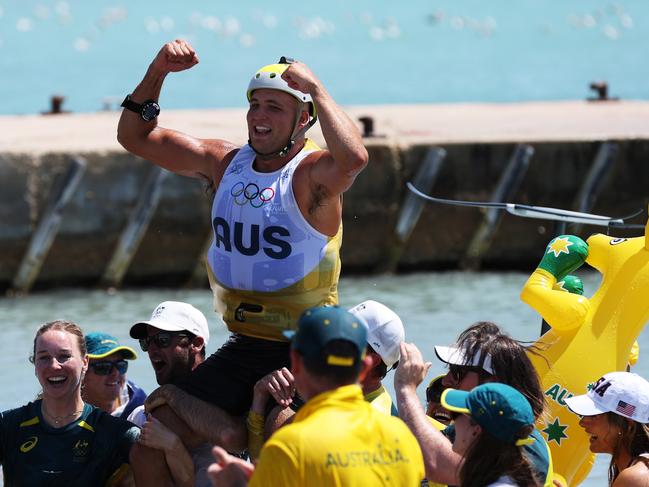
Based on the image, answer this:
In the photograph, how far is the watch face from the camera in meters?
6.52

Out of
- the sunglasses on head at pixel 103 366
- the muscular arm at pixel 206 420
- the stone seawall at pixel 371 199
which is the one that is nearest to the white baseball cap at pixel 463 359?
the muscular arm at pixel 206 420

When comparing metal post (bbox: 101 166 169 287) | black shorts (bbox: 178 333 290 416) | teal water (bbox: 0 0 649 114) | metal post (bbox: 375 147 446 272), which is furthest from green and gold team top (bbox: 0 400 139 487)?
teal water (bbox: 0 0 649 114)

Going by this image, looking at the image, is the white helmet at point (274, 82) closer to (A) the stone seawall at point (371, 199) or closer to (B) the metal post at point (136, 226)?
(A) the stone seawall at point (371, 199)

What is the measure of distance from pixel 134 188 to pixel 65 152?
837 millimetres

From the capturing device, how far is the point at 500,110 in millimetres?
20750

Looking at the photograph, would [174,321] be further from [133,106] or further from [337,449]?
[337,449]

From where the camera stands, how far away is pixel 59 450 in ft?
19.6

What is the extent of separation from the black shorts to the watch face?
3.60 feet

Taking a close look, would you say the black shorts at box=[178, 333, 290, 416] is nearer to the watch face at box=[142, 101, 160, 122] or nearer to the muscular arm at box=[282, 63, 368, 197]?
the muscular arm at box=[282, 63, 368, 197]

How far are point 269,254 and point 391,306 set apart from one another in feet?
32.6

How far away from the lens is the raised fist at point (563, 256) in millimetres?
7230

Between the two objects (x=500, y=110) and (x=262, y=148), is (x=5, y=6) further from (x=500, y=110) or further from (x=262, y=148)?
(x=262, y=148)

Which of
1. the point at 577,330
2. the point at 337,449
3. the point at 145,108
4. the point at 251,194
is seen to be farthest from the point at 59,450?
the point at 577,330

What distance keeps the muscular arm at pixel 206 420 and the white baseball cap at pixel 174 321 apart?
1.70 feet
